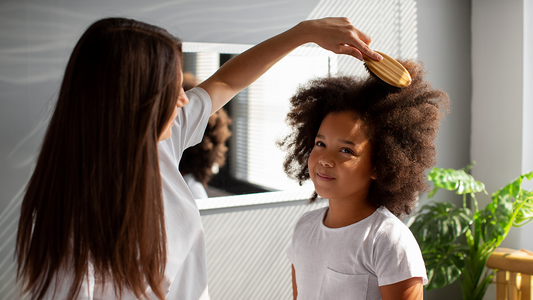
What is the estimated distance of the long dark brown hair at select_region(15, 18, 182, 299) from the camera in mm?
691

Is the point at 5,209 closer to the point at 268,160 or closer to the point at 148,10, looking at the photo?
the point at 148,10

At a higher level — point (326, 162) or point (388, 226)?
point (326, 162)

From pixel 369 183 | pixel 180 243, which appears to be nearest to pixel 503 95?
pixel 369 183

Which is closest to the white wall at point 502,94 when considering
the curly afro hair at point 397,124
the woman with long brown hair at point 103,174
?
the curly afro hair at point 397,124

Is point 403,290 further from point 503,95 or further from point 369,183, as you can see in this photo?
point 503,95

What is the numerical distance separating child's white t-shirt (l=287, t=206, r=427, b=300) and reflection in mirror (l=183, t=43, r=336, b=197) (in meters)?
0.95

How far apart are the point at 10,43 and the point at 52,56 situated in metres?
0.15

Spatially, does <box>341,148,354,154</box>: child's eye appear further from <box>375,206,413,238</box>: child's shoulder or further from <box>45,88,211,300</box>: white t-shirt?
<box>45,88,211,300</box>: white t-shirt

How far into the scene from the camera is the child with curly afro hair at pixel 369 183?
3.61ft

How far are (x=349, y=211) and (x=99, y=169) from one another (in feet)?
2.46

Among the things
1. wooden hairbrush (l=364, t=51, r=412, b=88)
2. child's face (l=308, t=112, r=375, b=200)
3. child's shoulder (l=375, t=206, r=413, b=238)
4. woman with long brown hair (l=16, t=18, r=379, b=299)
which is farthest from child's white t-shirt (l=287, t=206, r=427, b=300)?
woman with long brown hair (l=16, t=18, r=379, b=299)

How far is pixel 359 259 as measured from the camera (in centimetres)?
113

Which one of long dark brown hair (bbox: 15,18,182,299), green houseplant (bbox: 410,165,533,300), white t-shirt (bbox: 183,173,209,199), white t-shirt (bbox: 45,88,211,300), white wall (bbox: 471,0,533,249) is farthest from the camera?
white wall (bbox: 471,0,533,249)

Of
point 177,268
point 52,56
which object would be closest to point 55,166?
point 177,268
